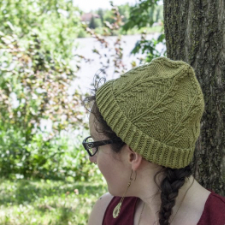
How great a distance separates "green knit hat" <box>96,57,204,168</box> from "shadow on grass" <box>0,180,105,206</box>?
3.15m

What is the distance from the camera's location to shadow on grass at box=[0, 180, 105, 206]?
4.86 metres

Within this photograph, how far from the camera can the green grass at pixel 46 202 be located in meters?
4.03

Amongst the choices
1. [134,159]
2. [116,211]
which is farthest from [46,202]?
[134,159]

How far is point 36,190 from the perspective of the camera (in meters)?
5.38

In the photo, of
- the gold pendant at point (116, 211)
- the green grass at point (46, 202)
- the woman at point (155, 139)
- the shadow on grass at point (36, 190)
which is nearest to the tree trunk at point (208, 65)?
the woman at point (155, 139)

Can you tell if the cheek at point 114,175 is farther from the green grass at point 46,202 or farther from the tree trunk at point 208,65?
the green grass at point 46,202

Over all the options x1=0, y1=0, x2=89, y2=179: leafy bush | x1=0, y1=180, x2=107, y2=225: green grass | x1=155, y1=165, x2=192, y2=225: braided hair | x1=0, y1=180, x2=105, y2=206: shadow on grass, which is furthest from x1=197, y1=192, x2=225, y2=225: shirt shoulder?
x1=0, y1=0, x2=89, y2=179: leafy bush

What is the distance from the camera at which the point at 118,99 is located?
189cm

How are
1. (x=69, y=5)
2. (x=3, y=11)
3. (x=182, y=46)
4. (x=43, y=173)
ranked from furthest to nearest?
(x=69, y=5) → (x=3, y=11) → (x=43, y=173) → (x=182, y=46)

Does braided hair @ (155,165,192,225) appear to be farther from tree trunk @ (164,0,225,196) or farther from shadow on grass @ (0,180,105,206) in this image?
shadow on grass @ (0,180,105,206)

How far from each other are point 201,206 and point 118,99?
0.70 m

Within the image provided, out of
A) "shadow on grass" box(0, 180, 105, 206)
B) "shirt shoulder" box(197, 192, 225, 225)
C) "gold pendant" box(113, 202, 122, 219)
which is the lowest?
"shadow on grass" box(0, 180, 105, 206)

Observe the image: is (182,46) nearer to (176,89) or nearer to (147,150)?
(176,89)

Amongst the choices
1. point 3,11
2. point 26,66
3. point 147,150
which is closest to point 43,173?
point 26,66
